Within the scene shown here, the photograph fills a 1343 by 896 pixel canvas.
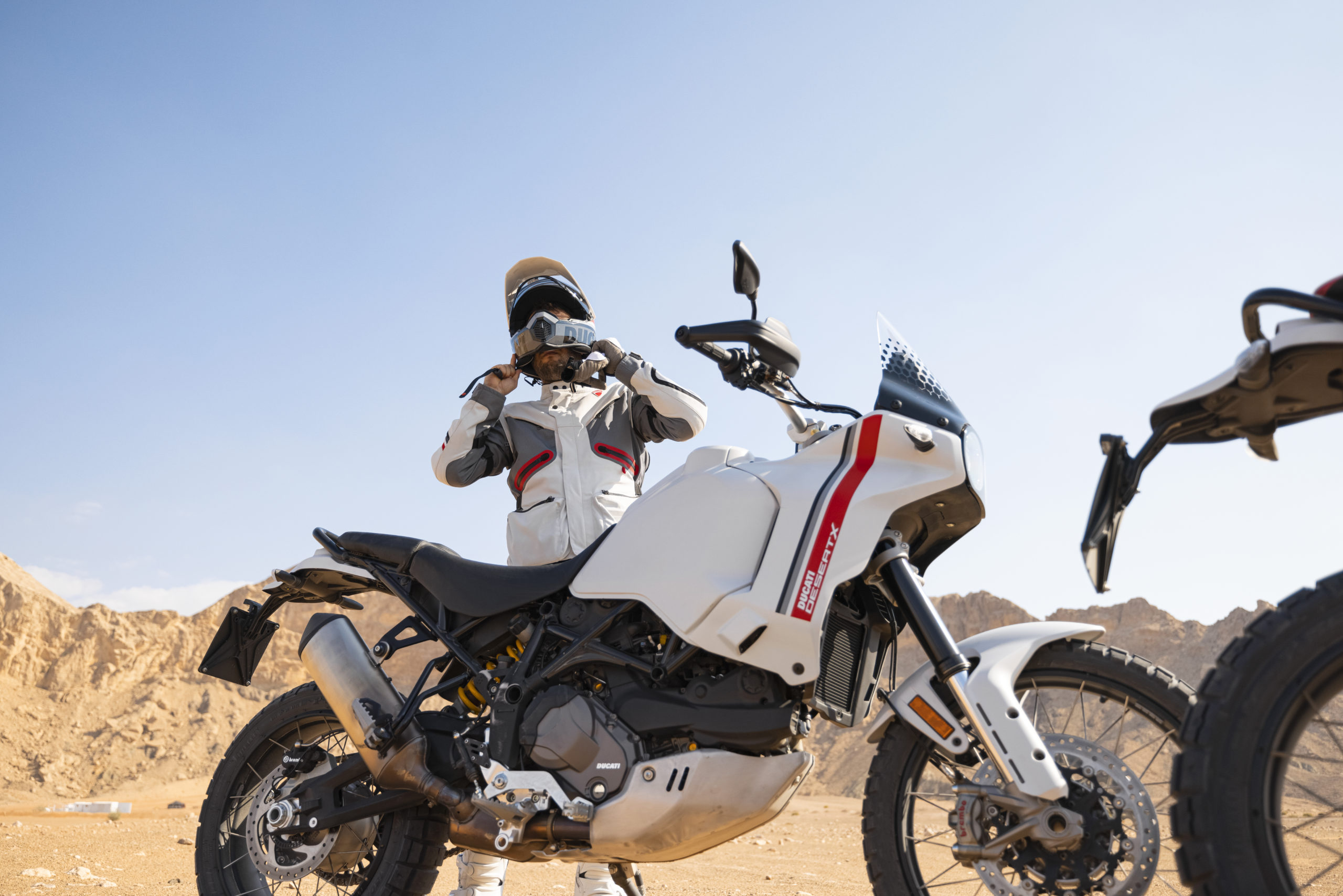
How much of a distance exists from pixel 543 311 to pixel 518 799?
6.33 feet

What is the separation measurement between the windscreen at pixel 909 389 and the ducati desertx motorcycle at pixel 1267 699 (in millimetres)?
801

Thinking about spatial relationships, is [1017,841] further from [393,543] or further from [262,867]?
[262,867]

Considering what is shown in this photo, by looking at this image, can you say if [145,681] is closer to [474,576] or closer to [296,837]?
[296,837]

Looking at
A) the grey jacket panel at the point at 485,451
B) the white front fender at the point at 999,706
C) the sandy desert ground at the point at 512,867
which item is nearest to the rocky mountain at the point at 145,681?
the sandy desert ground at the point at 512,867

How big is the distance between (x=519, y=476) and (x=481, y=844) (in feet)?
5.04

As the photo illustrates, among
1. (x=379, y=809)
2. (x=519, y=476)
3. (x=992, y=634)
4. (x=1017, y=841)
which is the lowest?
(x=379, y=809)

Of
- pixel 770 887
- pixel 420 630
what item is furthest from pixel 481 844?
pixel 770 887

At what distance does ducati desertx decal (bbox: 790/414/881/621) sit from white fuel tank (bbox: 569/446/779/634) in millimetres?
172

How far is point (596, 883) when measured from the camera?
359 cm

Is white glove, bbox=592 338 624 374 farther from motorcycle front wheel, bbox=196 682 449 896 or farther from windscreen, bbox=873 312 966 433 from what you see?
motorcycle front wheel, bbox=196 682 449 896

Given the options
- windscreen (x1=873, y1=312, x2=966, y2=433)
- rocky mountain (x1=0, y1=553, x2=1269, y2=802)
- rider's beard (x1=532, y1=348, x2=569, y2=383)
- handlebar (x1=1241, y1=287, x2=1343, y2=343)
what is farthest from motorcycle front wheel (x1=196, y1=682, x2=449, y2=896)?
rocky mountain (x1=0, y1=553, x2=1269, y2=802)

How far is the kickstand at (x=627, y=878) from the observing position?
317 cm

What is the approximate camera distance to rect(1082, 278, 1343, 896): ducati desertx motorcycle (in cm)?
184

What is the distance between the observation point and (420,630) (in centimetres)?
340
